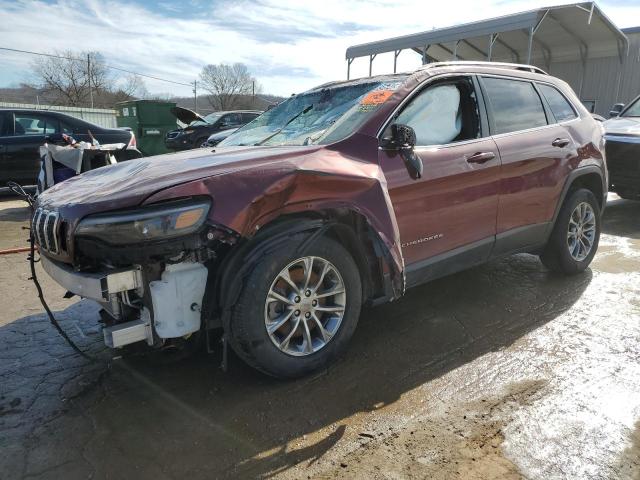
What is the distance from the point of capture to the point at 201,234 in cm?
240

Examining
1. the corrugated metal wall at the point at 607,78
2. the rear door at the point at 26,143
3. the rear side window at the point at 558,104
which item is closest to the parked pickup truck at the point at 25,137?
the rear door at the point at 26,143

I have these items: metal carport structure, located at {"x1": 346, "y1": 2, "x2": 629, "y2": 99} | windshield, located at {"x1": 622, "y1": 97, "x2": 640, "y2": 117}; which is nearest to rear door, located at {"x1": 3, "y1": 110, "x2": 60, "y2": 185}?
windshield, located at {"x1": 622, "y1": 97, "x2": 640, "y2": 117}

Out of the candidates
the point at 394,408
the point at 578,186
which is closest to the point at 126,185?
the point at 394,408

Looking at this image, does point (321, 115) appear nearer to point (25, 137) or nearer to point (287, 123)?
point (287, 123)

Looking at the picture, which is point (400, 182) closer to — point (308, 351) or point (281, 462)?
point (308, 351)

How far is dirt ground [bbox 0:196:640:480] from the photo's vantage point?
221cm

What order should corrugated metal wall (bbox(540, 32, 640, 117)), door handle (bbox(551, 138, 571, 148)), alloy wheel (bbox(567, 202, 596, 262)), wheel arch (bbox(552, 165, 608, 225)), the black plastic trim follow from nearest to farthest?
1. the black plastic trim
2. door handle (bbox(551, 138, 571, 148))
3. wheel arch (bbox(552, 165, 608, 225))
4. alloy wheel (bbox(567, 202, 596, 262))
5. corrugated metal wall (bbox(540, 32, 640, 117))

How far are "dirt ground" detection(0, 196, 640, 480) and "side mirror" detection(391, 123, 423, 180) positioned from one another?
1.15 meters

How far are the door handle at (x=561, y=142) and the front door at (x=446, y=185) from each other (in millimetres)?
817

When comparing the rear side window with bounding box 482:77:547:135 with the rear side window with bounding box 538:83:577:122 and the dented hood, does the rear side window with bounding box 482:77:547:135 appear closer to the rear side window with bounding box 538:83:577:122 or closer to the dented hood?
the rear side window with bounding box 538:83:577:122

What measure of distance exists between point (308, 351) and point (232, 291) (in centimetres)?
64

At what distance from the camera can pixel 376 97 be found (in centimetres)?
330

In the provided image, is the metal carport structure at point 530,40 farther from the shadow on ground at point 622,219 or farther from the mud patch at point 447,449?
the mud patch at point 447,449

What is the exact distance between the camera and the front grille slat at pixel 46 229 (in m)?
2.55
